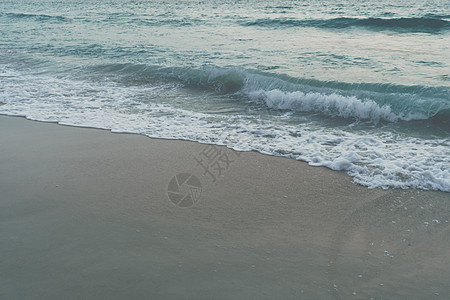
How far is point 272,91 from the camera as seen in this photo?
8812mm

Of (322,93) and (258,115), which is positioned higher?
(322,93)

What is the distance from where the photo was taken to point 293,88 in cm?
918

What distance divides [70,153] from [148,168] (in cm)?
124

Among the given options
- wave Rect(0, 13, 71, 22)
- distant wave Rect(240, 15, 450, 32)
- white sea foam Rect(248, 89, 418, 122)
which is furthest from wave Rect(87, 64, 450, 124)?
wave Rect(0, 13, 71, 22)

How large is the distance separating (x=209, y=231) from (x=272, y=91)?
17.7 ft

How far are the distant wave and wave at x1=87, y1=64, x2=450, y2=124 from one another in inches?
400

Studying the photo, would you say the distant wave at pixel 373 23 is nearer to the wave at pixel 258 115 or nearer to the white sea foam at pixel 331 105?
the wave at pixel 258 115

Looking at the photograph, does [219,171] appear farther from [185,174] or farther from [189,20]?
[189,20]

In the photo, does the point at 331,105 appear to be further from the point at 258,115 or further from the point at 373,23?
the point at 373,23

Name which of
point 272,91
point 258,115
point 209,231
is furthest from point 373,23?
point 209,231

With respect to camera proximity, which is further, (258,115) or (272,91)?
(272,91)

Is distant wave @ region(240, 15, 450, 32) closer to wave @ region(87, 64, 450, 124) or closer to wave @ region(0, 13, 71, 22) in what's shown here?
wave @ region(87, 64, 450, 124)

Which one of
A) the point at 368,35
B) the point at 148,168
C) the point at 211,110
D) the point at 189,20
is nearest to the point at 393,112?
the point at 211,110

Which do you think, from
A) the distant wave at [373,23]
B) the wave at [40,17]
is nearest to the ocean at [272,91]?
the distant wave at [373,23]
